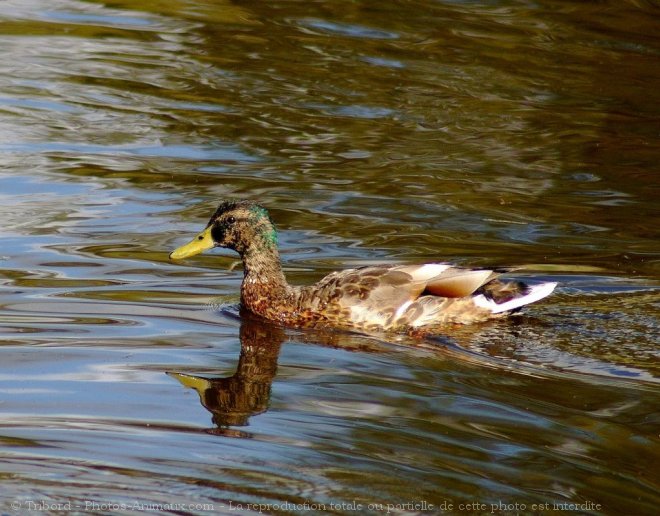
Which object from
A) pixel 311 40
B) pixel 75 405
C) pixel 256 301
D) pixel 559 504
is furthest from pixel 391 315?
pixel 311 40

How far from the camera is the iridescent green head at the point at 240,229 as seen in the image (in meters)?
9.14

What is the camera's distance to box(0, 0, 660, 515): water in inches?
224

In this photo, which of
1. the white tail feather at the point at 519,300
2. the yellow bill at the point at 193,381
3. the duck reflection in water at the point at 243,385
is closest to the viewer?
the duck reflection in water at the point at 243,385

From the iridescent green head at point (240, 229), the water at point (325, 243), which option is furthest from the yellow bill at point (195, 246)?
the water at point (325, 243)

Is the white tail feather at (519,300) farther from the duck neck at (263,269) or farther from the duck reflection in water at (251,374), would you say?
the duck neck at (263,269)

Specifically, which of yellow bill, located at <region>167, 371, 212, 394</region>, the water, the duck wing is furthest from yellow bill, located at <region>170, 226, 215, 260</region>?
yellow bill, located at <region>167, 371, 212, 394</region>

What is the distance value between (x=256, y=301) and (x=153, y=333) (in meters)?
1.03

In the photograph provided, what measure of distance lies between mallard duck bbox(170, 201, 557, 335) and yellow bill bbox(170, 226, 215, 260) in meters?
0.07

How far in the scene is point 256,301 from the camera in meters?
8.75

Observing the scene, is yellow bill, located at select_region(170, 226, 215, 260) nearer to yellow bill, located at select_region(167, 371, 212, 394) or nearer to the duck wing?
the duck wing

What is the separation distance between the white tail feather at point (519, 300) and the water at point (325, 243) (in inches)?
4.7

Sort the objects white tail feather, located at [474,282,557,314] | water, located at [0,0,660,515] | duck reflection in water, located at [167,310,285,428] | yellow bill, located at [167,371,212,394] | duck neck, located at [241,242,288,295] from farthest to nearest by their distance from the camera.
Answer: duck neck, located at [241,242,288,295] < white tail feather, located at [474,282,557,314] < yellow bill, located at [167,371,212,394] < duck reflection in water, located at [167,310,285,428] < water, located at [0,0,660,515]

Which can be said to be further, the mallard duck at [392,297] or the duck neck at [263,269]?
the duck neck at [263,269]

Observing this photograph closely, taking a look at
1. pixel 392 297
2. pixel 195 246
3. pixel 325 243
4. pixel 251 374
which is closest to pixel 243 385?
pixel 251 374
